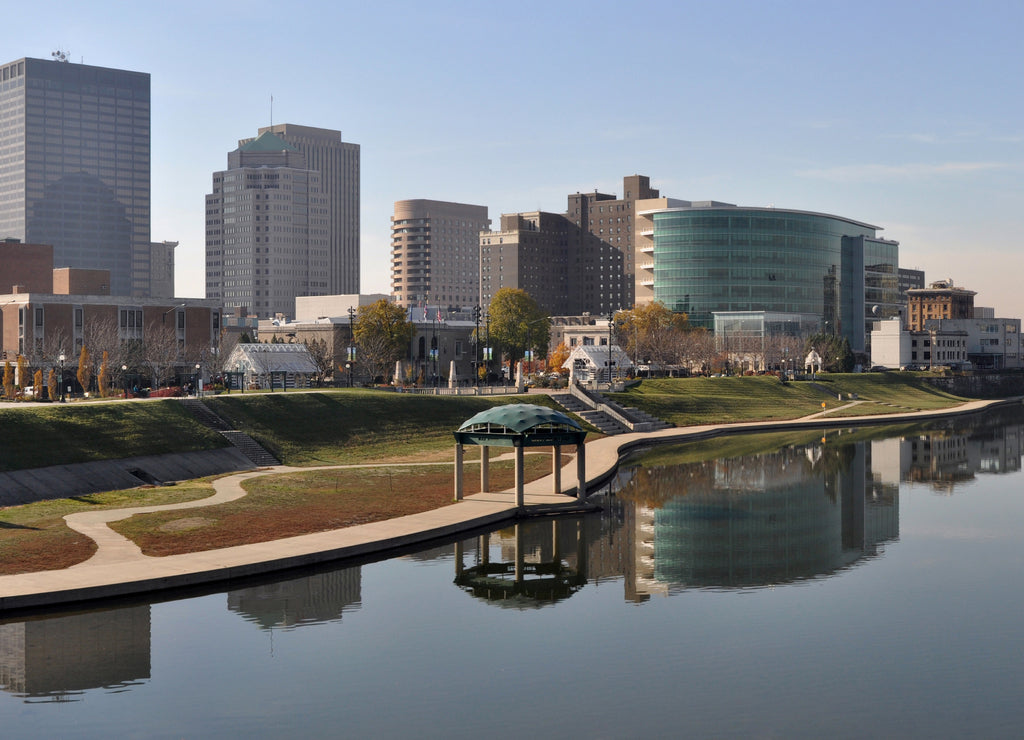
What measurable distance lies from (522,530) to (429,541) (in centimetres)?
544

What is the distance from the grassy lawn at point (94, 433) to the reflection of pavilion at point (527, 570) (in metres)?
22.8

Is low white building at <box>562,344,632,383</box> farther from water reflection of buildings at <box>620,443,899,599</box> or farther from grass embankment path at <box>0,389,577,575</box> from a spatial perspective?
water reflection of buildings at <box>620,443,899,599</box>

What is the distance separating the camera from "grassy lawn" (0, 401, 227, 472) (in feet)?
171

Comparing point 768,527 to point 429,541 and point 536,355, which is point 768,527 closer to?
point 429,541

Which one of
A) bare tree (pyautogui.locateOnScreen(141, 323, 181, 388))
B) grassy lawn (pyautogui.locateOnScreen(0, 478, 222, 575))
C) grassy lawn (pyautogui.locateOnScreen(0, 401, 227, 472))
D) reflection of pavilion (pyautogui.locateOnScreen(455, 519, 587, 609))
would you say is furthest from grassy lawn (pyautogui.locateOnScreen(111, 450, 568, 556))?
bare tree (pyautogui.locateOnScreen(141, 323, 181, 388))

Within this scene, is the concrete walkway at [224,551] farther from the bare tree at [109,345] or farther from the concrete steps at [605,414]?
the bare tree at [109,345]

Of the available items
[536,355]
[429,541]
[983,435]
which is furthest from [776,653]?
[536,355]

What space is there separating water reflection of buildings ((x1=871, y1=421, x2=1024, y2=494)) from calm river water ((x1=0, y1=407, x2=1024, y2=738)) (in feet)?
74.0

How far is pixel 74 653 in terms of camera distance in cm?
2750

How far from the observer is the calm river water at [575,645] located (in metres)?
23.7

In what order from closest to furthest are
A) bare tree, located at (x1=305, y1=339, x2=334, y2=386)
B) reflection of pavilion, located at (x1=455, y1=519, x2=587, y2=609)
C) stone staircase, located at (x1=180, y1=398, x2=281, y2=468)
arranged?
reflection of pavilion, located at (x1=455, y1=519, x2=587, y2=609)
stone staircase, located at (x1=180, y1=398, x2=281, y2=468)
bare tree, located at (x1=305, y1=339, x2=334, y2=386)

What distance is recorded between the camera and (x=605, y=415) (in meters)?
93.9

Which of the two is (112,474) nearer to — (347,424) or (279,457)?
(279,457)

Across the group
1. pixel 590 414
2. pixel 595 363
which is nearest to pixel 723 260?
pixel 595 363
